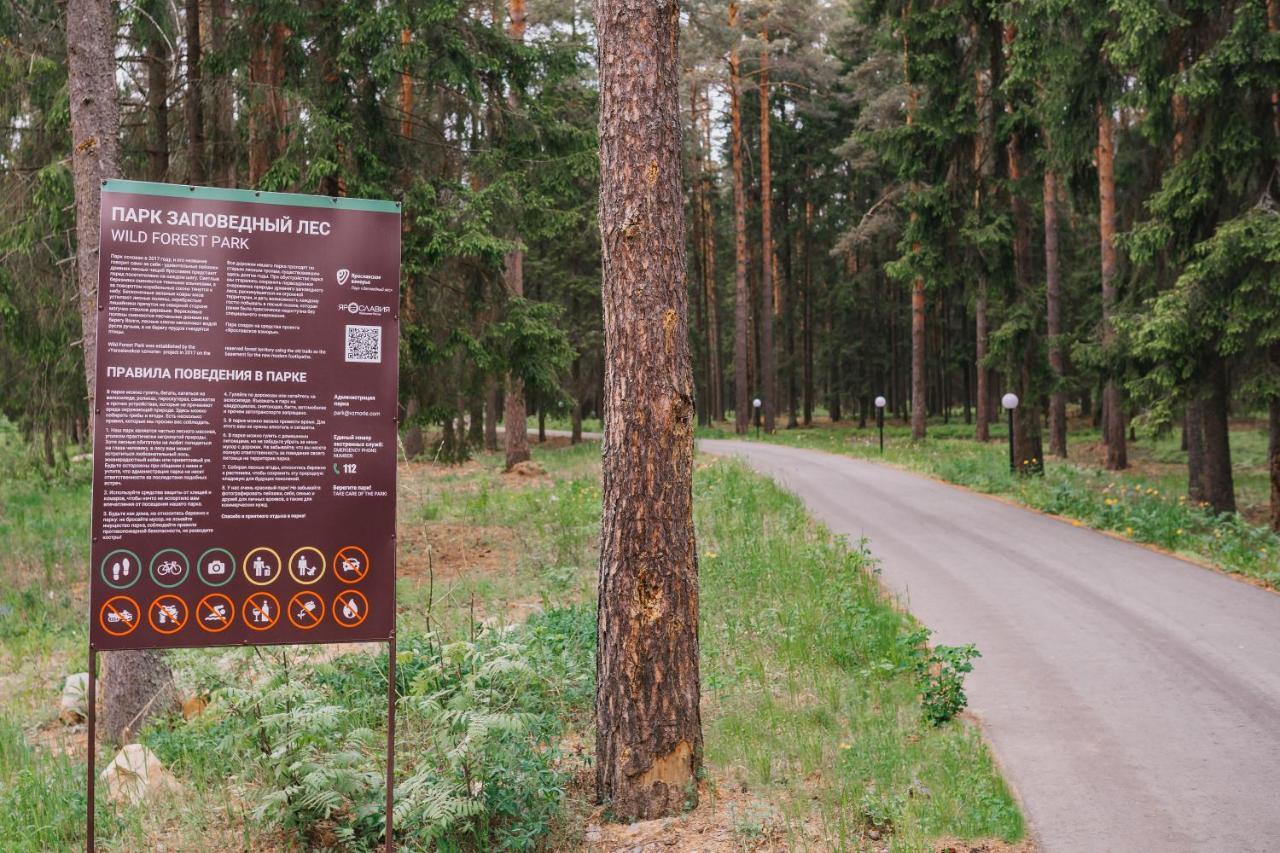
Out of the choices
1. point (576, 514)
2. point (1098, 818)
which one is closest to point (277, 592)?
point (1098, 818)

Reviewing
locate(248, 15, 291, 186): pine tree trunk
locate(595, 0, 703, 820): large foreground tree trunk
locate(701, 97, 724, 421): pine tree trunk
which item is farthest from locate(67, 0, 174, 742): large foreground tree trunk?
locate(701, 97, 724, 421): pine tree trunk

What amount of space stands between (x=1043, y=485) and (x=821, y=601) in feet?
30.3

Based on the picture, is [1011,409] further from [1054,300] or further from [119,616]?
[119,616]

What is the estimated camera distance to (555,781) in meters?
4.62

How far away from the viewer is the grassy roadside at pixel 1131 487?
1091cm

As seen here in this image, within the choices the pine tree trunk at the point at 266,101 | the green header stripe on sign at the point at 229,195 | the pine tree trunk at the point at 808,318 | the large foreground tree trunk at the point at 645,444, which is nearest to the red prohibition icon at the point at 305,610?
the large foreground tree trunk at the point at 645,444

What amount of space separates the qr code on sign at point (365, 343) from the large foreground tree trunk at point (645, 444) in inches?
46.6

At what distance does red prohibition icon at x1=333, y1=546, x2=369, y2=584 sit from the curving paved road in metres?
3.41

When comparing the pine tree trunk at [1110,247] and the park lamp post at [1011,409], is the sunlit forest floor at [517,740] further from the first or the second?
the pine tree trunk at [1110,247]

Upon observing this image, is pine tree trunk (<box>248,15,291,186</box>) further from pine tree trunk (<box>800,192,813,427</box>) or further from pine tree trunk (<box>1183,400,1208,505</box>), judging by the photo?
pine tree trunk (<box>800,192,813,427</box>)

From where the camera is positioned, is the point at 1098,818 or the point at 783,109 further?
the point at 783,109

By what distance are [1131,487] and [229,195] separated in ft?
53.9

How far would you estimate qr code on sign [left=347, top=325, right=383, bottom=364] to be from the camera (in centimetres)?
417

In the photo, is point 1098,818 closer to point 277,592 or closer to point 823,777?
point 823,777
